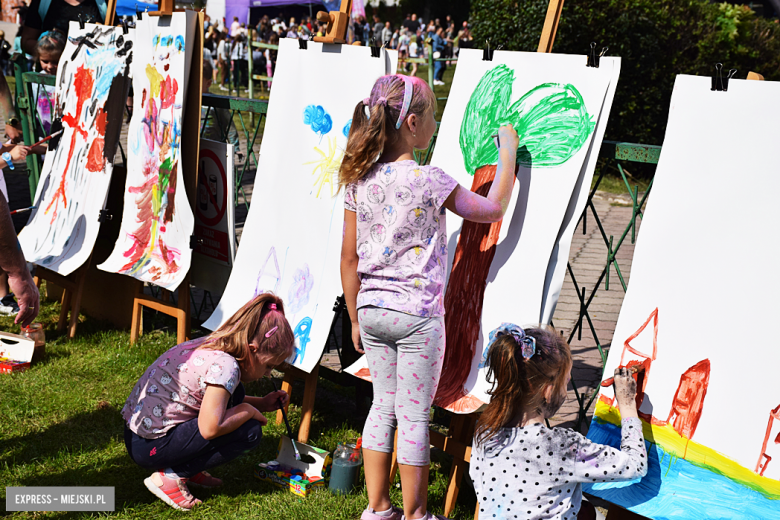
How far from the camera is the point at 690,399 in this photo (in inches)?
80.9

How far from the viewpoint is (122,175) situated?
13.8 feet

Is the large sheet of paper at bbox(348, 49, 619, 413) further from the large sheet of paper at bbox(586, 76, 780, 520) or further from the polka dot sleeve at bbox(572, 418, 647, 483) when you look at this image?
the polka dot sleeve at bbox(572, 418, 647, 483)

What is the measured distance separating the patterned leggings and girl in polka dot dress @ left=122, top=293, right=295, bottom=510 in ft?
1.47

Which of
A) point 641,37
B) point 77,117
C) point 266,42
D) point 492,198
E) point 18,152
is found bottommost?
point 18,152

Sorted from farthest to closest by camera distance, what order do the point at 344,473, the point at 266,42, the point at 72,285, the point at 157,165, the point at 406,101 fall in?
the point at 266,42
the point at 72,285
the point at 157,165
the point at 344,473
the point at 406,101

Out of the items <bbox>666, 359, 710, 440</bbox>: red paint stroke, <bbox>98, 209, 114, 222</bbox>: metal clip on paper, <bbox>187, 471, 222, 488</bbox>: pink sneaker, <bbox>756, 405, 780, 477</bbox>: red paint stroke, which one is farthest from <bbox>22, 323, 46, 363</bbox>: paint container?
<bbox>756, 405, 780, 477</bbox>: red paint stroke

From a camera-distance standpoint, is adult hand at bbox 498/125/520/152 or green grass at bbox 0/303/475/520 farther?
green grass at bbox 0/303/475/520

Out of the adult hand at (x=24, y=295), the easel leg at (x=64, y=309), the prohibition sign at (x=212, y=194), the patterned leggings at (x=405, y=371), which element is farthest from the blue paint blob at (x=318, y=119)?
the easel leg at (x=64, y=309)

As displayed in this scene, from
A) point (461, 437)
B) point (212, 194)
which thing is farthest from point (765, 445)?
point (212, 194)

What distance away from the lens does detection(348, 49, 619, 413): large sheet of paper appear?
2.36m

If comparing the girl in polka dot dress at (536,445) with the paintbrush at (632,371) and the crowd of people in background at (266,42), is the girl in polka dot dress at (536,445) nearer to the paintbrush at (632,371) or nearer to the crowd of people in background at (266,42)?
the paintbrush at (632,371)

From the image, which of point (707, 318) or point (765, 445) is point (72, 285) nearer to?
point (707, 318)

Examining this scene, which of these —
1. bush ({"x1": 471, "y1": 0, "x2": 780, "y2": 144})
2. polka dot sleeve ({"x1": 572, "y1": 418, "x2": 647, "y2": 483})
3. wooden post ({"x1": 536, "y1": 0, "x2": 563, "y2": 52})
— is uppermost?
bush ({"x1": 471, "y1": 0, "x2": 780, "y2": 144})

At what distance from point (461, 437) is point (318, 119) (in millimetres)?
1504
